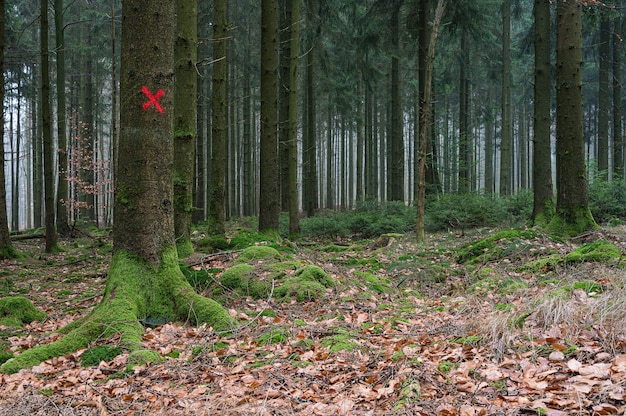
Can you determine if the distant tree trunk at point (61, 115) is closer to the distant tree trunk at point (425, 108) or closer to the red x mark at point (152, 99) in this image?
the red x mark at point (152, 99)

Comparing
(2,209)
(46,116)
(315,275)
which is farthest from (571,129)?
(2,209)

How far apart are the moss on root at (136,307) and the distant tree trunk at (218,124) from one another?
4681 mm

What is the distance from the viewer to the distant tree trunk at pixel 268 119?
1116 cm

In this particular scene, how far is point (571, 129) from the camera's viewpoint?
921cm

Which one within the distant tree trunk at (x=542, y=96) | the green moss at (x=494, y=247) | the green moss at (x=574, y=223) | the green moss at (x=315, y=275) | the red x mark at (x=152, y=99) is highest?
Result: the distant tree trunk at (x=542, y=96)

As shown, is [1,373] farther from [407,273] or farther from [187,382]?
[407,273]

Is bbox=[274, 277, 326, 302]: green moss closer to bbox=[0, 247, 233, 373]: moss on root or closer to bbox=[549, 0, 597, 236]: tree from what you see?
bbox=[0, 247, 233, 373]: moss on root

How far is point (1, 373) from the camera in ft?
13.0

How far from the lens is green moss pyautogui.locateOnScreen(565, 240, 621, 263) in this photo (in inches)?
261

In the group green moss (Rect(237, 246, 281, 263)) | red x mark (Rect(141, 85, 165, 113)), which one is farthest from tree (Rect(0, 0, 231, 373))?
green moss (Rect(237, 246, 281, 263))

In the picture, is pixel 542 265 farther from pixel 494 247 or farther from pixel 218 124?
pixel 218 124

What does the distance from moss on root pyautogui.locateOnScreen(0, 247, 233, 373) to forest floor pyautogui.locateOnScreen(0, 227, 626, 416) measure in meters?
0.19

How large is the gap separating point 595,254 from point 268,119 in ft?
24.8

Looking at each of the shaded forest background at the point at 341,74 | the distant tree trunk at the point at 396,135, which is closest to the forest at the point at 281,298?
the shaded forest background at the point at 341,74
